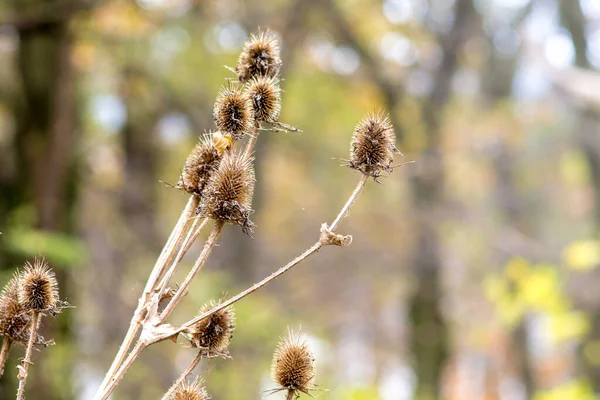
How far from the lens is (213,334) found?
1294mm

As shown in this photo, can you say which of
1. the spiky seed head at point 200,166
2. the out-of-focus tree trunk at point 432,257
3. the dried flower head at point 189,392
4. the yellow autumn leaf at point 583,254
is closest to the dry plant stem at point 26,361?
the dried flower head at point 189,392

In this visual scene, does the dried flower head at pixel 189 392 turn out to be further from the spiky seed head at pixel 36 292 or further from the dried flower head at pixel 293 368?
the spiky seed head at pixel 36 292

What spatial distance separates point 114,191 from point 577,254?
7.52 m

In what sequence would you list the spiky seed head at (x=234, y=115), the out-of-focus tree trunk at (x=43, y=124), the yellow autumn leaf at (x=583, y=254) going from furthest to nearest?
1. the out-of-focus tree trunk at (x=43, y=124)
2. the yellow autumn leaf at (x=583, y=254)
3. the spiky seed head at (x=234, y=115)

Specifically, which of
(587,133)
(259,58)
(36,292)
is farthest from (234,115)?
(587,133)

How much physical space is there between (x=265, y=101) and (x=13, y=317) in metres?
0.60

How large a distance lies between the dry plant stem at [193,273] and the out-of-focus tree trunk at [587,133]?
11.7m

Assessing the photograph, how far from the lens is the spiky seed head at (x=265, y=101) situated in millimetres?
1354

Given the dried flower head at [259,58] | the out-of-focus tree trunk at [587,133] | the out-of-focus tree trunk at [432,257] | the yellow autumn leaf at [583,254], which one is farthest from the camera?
the out-of-focus tree trunk at [587,133]

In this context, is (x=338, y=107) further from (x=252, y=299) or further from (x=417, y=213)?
(x=252, y=299)

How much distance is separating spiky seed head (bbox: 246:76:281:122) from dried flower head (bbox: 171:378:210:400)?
19.7 inches

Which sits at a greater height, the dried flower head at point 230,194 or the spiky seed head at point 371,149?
the spiky seed head at point 371,149

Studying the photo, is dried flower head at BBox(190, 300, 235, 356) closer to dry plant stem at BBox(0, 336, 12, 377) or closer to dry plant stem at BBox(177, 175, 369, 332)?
dry plant stem at BBox(177, 175, 369, 332)

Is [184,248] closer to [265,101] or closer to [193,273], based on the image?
[193,273]
